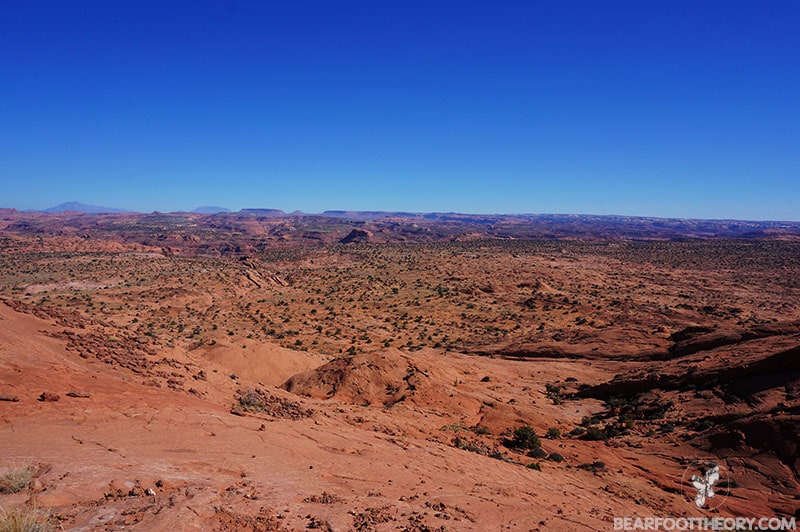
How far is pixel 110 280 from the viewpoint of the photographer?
54.6 meters

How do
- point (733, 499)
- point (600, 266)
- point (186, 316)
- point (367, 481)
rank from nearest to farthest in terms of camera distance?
point (367, 481) → point (733, 499) → point (186, 316) → point (600, 266)

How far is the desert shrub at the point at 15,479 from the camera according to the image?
598 centimetres

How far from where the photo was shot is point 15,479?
608cm

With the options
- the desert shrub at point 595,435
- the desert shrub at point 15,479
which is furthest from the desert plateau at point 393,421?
the desert shrub at point 595,435

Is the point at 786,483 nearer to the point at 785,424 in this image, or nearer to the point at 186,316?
the point at 785,424

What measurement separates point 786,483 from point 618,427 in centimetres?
572

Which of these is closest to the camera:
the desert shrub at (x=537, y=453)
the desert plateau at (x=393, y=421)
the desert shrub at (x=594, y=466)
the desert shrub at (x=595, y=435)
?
the desert plateau at (x=393, y=421)

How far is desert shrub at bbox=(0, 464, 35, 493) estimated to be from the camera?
236 inches

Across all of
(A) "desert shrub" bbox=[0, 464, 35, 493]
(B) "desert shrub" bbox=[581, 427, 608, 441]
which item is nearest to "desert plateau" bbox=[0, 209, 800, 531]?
(A) "desert shrub" bbox=[0, 464, 35, 493]

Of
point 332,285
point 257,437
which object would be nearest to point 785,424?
point 257,437

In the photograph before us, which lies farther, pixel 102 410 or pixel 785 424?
pixel 785 424

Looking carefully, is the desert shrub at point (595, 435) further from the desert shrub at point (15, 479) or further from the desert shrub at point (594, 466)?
the desert shrub at point (15, 479)

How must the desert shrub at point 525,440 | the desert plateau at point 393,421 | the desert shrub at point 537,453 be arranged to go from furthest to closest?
the desert shrub at point 525,440 → the desert shrub at point 537,453 → the desert plateau at point 393,421

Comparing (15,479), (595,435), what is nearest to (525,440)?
(595,435)
